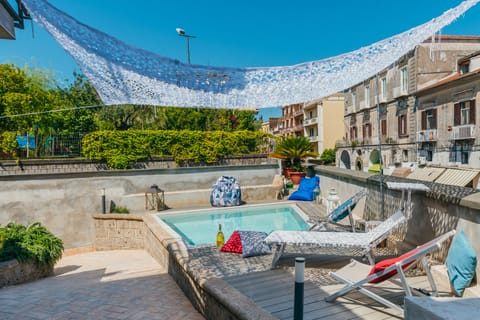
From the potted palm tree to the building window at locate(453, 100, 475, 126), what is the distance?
397 inches

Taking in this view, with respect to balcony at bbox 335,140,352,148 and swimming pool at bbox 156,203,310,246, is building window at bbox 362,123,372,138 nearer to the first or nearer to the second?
balcony at bbox 335,140,352,148

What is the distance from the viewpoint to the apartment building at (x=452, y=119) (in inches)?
695

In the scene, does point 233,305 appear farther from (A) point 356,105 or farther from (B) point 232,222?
(A) point 356,105

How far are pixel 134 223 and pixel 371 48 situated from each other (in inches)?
288

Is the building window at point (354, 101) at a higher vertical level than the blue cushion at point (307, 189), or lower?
higher

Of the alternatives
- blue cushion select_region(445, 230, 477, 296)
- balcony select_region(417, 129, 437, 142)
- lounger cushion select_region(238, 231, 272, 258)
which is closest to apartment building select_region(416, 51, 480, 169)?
balcony select_region(417, 129, 437, 142)

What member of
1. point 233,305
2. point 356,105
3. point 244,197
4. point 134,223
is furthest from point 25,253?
point 356,105

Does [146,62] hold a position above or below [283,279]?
above

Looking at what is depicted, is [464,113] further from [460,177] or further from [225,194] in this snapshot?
[225,194]

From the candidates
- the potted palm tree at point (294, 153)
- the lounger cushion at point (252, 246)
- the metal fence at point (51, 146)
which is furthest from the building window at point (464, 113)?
the metal fence at point (51, 146)

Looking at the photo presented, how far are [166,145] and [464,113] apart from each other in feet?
57.4

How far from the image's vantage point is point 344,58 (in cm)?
380

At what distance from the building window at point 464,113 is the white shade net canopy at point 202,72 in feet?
59.3

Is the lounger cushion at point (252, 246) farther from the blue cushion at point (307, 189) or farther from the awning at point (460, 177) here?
the blue cushion at point (307, 189)
